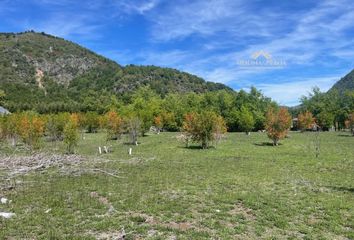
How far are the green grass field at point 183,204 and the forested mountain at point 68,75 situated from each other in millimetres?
102265

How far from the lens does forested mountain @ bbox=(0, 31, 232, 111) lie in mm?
137875

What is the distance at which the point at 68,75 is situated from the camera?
16900 cm

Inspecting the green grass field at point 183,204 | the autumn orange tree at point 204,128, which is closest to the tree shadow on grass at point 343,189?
the green grass field at point 183,204

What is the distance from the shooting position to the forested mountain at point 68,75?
452 ft

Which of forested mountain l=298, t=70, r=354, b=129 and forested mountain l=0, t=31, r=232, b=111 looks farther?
forested mountain l=0, t=31, r=232, b=111

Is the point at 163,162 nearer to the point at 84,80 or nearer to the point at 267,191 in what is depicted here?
the point at 267,191

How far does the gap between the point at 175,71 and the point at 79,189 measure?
180969 mm

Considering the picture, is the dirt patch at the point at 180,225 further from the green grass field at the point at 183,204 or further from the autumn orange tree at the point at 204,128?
the autumn orange tree at the point at 204,128

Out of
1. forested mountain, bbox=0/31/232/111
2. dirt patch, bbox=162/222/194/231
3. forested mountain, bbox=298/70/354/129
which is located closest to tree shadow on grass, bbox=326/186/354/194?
dirt patch, bbox=162/222/194/231

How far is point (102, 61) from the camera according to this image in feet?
634

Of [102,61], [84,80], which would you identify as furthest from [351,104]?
[102,61]

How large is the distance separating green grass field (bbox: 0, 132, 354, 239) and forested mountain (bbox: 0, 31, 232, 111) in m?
102

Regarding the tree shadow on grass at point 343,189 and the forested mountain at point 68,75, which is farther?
the forested mountain at point 68,75

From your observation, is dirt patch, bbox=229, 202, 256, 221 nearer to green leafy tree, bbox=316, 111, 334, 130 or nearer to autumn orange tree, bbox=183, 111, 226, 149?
autumn orange tree, bbox=183, 111, 226, 149
